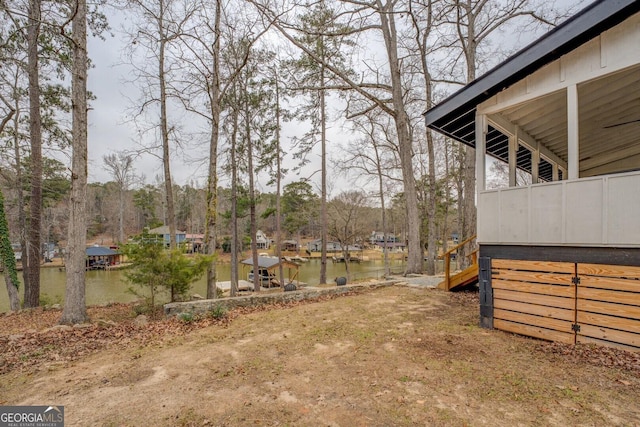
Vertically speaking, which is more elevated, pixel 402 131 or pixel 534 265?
pixel 402 131

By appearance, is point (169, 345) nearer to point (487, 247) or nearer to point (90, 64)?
point (487, 247)

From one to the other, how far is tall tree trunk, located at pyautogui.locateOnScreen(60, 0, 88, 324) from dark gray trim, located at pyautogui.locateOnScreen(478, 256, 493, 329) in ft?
25.7

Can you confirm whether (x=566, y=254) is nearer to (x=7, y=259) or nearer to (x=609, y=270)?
(x=609, y=270)

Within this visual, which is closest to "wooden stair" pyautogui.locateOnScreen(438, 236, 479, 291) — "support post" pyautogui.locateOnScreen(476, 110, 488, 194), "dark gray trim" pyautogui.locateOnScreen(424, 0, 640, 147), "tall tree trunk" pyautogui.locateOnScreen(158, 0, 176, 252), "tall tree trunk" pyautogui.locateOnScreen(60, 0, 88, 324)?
"support post" pyautogui.locateOnScreen(476, 110, 488, 194)

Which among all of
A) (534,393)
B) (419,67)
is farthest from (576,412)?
(419,67)

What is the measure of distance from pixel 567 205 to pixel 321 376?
13.0ft

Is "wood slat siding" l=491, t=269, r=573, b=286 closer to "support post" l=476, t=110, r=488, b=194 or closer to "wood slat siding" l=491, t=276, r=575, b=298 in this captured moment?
"wood slat siding" l=491, t=276, r=575, b=298

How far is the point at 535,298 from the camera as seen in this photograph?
164 inches

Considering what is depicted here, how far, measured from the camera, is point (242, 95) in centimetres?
1313

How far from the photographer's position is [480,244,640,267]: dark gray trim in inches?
138

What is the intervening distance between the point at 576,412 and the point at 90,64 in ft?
46.8

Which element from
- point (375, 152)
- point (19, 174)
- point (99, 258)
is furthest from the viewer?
point (99, 258)

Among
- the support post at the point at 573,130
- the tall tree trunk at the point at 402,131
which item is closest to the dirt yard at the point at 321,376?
the support post at the point at 573,130

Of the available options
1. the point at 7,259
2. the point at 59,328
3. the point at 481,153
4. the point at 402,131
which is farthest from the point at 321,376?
the point at 7,259
